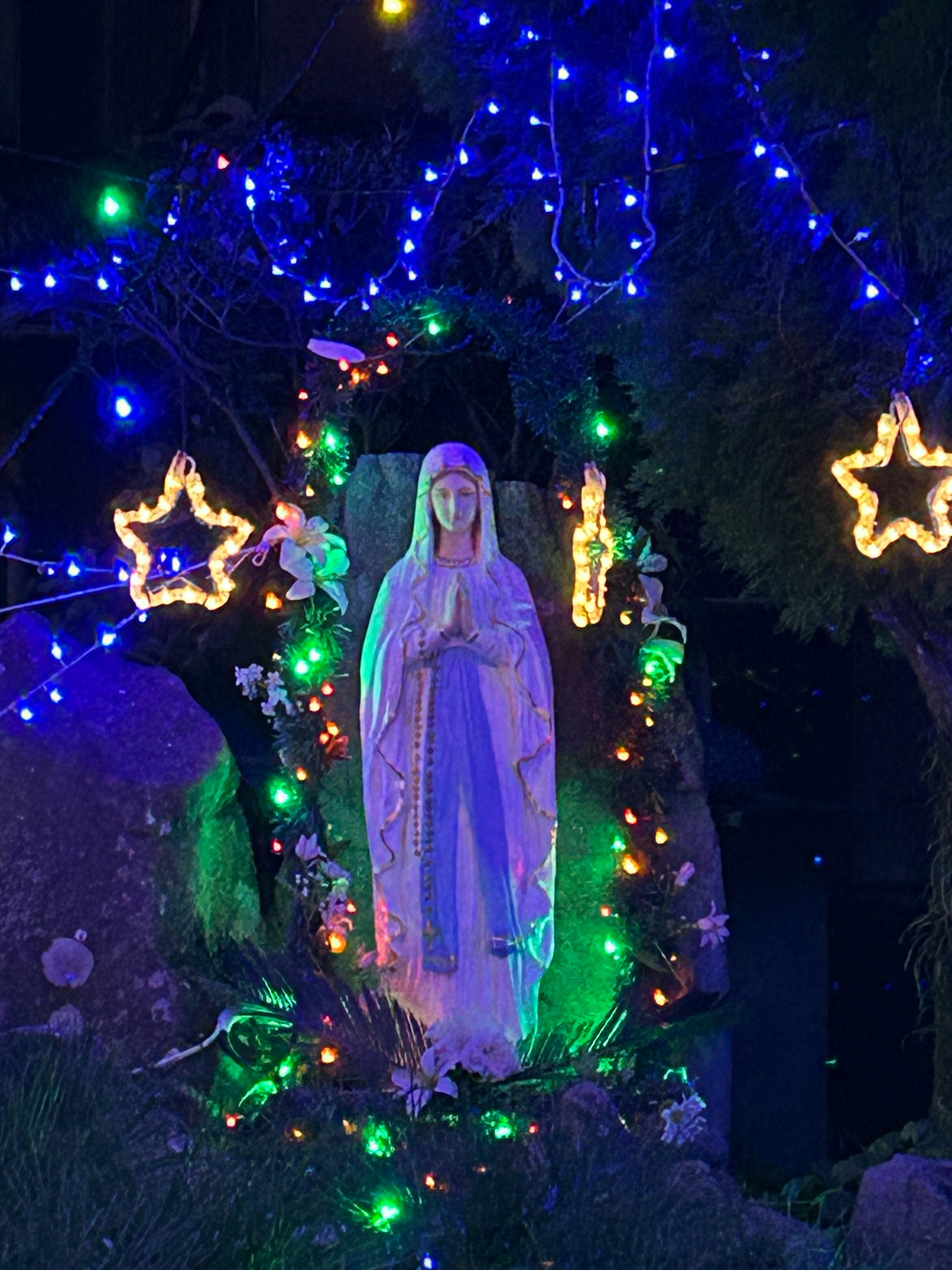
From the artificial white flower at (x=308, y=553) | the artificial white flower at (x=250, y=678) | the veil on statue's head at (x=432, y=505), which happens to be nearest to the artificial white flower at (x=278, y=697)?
the artificial white flower at (x=250, y=678)

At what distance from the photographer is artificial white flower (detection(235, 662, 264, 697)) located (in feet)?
24.2

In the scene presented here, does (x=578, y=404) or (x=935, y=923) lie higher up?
(x=578, y=404)

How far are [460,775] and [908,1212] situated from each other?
2422 millimetres

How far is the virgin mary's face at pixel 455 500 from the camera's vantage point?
23.0 ft

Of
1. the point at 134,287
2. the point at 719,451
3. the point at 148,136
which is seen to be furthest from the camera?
the point at 148,136

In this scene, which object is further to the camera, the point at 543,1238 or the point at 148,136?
the point at 148,136

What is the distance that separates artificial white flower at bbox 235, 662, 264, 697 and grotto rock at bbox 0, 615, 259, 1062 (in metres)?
0.36

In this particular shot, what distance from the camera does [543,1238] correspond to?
4145 millimetres

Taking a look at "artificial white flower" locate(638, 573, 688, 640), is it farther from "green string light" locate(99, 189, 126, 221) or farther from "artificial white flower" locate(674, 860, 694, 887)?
"green string light" locate(99, 189, 126, 221)

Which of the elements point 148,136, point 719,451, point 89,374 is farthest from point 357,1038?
point 148,136

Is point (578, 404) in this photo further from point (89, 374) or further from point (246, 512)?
point (89, 374)

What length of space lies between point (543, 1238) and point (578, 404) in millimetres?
4235

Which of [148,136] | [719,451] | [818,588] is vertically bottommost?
[818,588]

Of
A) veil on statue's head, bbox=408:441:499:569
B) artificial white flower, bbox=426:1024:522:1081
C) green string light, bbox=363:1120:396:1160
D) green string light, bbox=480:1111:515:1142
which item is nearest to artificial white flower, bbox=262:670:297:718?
veil on statue's head, bbox=408:441:499:569
